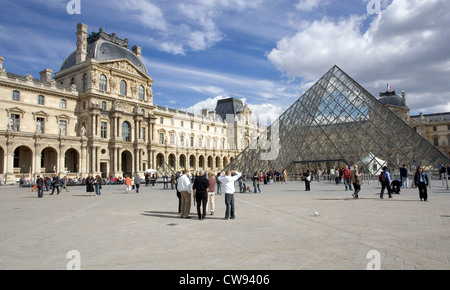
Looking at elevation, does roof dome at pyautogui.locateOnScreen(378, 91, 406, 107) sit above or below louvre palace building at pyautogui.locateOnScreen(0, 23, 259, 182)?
above

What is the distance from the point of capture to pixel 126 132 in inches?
1823

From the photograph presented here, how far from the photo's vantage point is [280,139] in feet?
98.8

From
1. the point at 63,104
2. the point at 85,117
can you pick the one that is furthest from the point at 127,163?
the point at 63,104

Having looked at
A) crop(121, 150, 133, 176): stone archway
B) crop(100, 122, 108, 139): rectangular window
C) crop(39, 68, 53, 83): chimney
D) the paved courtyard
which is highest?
crop(39, 68, 53, 83): chimney

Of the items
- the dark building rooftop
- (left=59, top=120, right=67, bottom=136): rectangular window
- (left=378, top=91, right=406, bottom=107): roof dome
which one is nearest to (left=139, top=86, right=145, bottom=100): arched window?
(left=59, top=120, right=67, bottom=136): rectangular window

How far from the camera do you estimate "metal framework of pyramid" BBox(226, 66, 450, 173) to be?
906 inches

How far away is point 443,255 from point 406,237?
3.79 feet

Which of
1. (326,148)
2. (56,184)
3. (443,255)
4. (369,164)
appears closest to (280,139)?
(326,148)

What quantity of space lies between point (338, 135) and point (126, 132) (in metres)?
31.3

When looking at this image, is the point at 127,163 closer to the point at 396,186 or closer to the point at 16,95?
the point at 16,95

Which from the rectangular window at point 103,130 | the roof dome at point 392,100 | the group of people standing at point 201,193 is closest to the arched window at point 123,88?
the rectangular window at point 103,130

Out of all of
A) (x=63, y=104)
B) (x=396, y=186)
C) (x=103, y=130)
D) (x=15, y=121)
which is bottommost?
(x=396, y=186)

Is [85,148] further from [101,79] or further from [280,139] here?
[280,139]

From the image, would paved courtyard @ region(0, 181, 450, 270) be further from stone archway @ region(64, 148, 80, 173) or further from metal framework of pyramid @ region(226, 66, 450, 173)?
stone archway @ region(64, 148, 80, 173)
